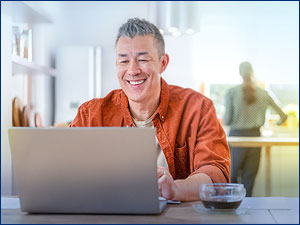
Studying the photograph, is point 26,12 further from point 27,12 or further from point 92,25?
point 92,25

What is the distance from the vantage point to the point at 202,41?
6.40 m

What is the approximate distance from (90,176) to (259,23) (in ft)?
17.4

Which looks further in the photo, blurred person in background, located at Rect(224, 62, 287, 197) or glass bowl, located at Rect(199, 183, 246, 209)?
blurred person in background, located at Rect(224, 62, 287, 197)

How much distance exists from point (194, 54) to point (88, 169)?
17.1 ft

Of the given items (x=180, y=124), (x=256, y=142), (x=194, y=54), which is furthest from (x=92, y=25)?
(x=180, y=124)

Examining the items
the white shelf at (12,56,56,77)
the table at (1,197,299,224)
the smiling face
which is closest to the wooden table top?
the white shelf at (12,56,56,77)

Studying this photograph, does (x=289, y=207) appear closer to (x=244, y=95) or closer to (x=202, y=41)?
(x=244, y=95)

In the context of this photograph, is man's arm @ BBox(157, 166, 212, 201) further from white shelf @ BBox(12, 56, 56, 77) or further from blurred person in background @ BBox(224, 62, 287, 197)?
blurred person in background @ BBox(224, 62, 287, 197)

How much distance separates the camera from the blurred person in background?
16.5 feet

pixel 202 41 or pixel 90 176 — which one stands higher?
pixel 202 41

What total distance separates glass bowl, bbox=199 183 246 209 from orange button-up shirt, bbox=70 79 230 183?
50 cm

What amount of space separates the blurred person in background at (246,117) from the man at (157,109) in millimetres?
2847

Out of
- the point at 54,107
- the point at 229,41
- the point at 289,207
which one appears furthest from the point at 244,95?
the point at 289,207

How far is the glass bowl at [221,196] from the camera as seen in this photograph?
1.42 metres
